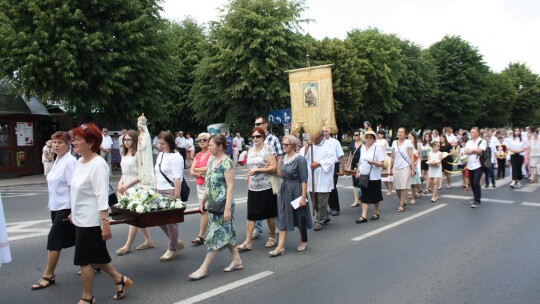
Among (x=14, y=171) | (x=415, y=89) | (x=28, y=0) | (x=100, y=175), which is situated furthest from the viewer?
(x=415, y=89)

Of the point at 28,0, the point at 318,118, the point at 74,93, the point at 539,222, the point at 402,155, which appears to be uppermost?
the point at 28,0

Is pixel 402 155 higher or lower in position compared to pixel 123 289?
higher

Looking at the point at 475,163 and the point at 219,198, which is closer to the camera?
the point at 219,198

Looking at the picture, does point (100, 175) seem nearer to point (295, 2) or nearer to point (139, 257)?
point (139, 257)

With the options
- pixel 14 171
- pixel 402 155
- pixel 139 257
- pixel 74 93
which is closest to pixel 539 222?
pixel 402 155

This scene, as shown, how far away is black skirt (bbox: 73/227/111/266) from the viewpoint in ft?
15.5

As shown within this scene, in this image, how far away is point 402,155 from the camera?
436 inches

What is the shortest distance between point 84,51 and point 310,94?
39.9ft

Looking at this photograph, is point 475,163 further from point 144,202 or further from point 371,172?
point 144,202

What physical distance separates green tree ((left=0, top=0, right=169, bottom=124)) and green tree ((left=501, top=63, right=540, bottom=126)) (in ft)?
223

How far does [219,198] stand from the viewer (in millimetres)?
5883

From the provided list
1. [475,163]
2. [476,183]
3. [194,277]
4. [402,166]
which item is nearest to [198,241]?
[194,277]

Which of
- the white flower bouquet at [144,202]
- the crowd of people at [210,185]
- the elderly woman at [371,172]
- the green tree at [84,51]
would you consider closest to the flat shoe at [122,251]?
the crowd of people at [210,185]

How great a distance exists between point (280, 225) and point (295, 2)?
22520 millimetres
